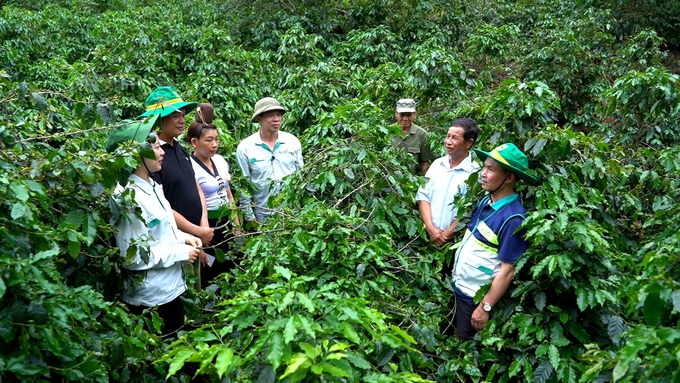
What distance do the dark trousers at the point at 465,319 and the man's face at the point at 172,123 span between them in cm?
206

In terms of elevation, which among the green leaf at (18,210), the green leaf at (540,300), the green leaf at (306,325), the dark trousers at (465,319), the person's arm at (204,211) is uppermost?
the green leaf at (18,210)

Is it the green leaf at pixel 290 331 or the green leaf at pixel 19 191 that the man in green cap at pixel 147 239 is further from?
the green leaf at pixel 290 331

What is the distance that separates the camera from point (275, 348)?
6.73ft

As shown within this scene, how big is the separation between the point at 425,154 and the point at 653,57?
4.84 meters

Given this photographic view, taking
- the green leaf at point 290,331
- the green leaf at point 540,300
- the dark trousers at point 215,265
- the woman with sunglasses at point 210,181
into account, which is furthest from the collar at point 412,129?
the green leaf at point 290,331

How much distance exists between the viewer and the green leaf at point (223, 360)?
6.65 feet

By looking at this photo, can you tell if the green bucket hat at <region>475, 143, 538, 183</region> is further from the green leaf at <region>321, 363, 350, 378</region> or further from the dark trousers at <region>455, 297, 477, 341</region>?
the green leaf at <region>321, 363, 350, 378</region>

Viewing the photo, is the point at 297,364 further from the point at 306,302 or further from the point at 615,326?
the point at 615,326

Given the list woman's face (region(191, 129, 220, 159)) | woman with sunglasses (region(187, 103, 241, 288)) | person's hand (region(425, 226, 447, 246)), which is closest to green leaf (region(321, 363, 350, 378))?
person's hand (region(425, 226, 447, 246))

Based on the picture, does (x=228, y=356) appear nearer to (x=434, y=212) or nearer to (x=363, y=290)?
(x=363, y=290)

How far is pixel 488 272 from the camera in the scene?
349cm

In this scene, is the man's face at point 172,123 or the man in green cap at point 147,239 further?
the man's face at point 172,123

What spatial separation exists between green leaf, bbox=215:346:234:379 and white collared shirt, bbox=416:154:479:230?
2.55 m

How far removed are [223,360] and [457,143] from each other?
2.79 metres
